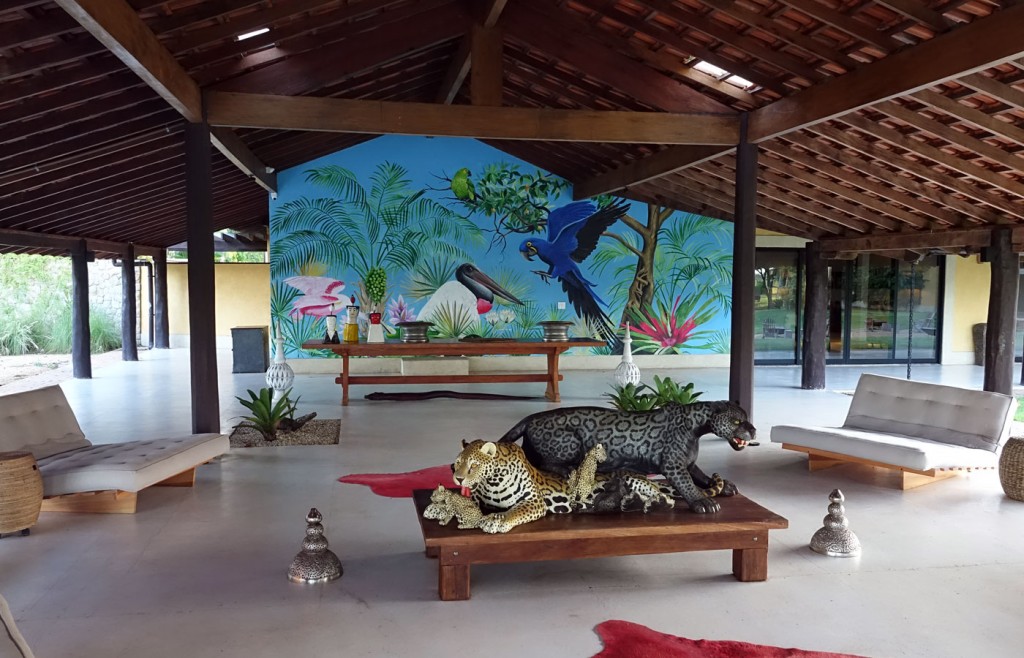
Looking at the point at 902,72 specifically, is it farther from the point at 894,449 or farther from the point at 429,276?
the point at 429,276

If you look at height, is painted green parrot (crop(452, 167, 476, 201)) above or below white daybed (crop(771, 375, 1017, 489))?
above

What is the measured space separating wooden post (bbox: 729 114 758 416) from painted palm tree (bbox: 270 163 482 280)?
6.31 meters

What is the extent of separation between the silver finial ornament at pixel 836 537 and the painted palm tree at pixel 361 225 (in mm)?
9569

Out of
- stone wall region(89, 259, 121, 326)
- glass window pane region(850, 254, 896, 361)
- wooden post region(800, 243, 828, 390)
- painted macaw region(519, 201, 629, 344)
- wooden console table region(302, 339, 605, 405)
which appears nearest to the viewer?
wooden console table region(302, 339, 605, 405)

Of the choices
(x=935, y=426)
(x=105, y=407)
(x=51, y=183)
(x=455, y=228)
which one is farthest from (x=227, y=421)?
(x=935, y=426)

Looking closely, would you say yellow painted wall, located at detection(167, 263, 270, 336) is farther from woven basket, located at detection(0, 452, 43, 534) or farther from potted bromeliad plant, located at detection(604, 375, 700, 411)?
woven basket, located at detection(0, 452, 43, 534)

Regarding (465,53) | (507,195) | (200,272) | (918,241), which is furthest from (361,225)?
(918,241)

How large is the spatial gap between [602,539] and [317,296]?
9.99m

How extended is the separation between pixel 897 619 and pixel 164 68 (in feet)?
18.7

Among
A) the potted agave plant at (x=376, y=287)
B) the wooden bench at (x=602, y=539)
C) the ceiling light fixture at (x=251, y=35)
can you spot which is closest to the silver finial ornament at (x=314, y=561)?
the wooden bench at (x=602, y=539)

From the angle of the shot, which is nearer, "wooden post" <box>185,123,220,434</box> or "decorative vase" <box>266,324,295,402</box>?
"wooden post" <box>185,123,220,434</box>

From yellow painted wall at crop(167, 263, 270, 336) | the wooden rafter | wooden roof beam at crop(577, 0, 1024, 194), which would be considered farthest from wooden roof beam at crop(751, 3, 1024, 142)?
yellow painted wall at crop(167, 263, 270, 336)

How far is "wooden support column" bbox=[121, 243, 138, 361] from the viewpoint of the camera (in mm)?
Result: 14578

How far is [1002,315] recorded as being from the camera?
9141 millimetres
